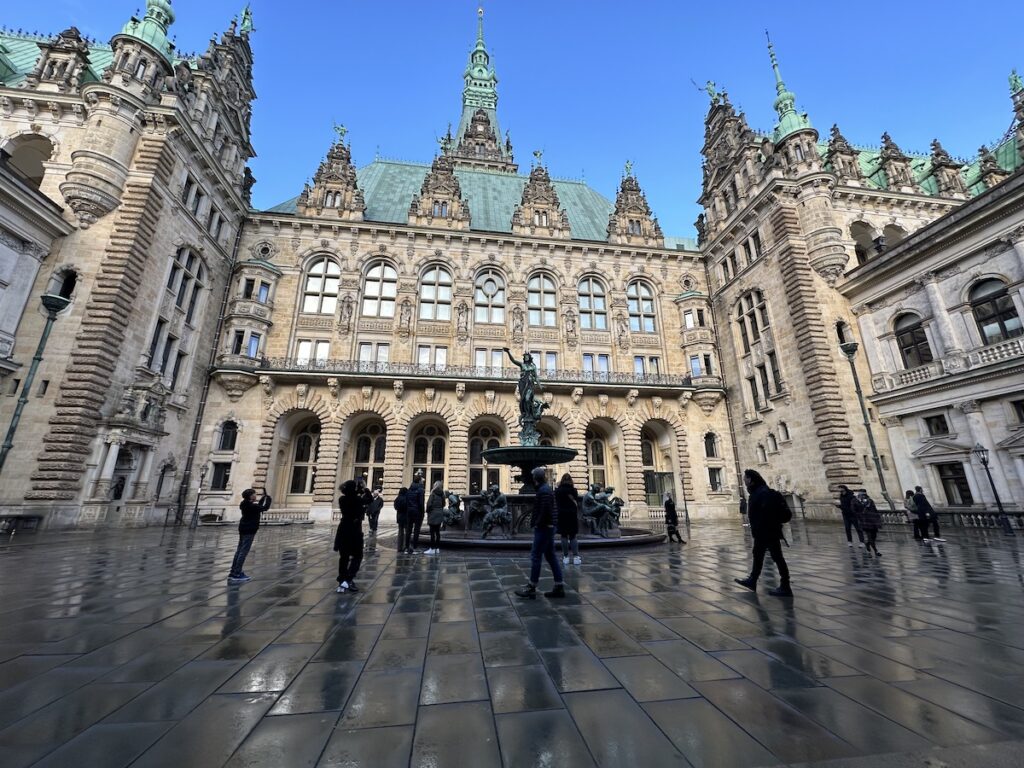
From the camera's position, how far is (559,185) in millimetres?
35531

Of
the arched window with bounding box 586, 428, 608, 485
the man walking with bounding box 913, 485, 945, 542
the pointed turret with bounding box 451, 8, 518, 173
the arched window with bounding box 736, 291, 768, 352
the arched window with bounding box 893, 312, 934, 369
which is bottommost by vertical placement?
the man walking with bounding box 913, 485, 945, 542

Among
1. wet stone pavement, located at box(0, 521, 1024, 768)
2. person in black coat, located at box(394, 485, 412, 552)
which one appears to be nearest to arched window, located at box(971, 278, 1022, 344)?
wet stone pavement, located at box(0, 521, 1024, 768)

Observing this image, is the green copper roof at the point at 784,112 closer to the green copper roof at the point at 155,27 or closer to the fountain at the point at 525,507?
the fountain at the point at 525,507

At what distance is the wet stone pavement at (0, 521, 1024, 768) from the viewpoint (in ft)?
7.52

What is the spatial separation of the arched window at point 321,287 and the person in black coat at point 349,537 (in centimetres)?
2115

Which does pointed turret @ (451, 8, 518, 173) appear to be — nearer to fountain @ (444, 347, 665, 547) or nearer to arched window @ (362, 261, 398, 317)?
arched window @ (362, 261, 398, 317)

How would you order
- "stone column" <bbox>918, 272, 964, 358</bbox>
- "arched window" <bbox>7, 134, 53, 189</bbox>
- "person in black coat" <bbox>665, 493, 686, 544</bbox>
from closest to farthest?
"person in black coat" <bbox>665, 493, 686, 544</bbox> → "stone column" <bbox>918, 272, 964, 358</bbox> → "arched window" <bbox>7, 134, 53, 189</bbox>

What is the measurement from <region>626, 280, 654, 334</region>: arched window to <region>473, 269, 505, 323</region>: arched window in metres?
8.49

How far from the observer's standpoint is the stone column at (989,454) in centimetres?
1532

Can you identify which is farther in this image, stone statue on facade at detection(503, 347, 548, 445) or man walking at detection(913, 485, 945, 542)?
stone statue on facade at detection(503, 347, 548, 445)

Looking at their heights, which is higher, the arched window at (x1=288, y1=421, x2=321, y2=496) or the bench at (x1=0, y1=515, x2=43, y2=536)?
the arched window at (x1=288, y1=421, x2=321, y2=496)

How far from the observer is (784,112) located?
23.6 meters

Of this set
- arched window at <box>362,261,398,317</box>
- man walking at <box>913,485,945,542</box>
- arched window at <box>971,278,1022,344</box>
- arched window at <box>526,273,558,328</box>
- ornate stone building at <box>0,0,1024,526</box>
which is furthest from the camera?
arched window at <box>526,273,558,328</box>

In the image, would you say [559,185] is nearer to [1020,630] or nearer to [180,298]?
[180,298]
